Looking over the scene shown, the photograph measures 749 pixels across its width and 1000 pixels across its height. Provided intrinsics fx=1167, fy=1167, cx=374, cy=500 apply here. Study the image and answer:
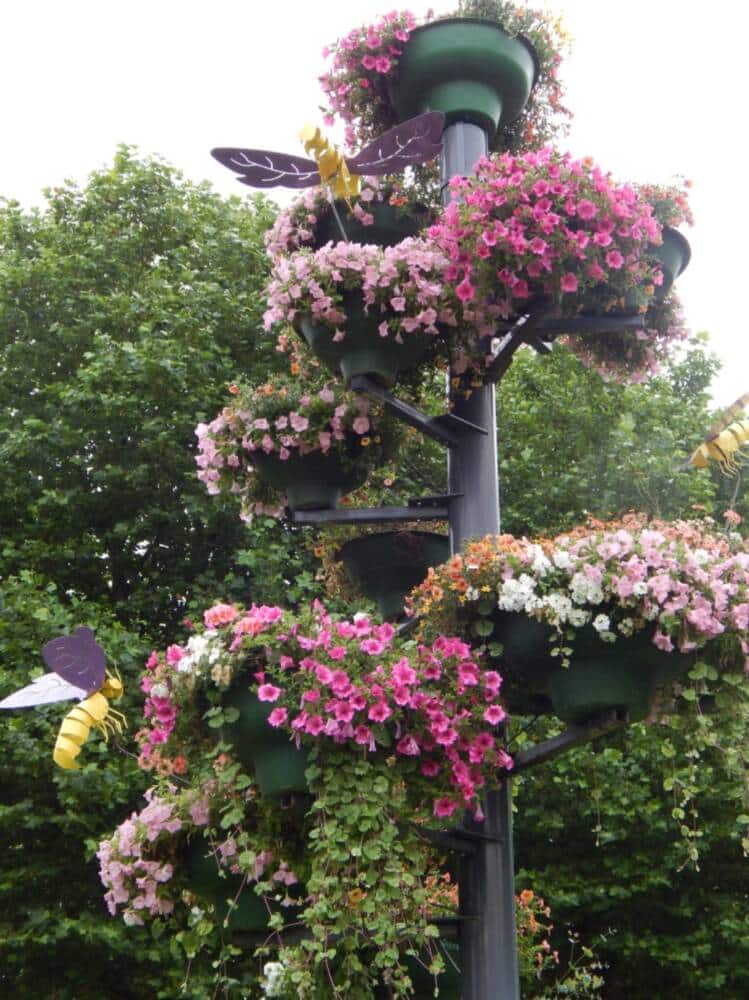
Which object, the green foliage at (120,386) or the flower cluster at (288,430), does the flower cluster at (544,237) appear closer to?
the flower cluster at (288,430)

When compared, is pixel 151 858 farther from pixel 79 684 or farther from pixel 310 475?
pixel 310 475

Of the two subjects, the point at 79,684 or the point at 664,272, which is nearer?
the point at 79,684

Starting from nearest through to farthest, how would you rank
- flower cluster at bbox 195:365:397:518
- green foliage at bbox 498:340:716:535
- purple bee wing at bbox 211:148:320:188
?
purple bee wing at bbox 211:148:320:188 → flower cluster at bbox 195:365:397:518 → green foliage at bbox 498:340:716:535

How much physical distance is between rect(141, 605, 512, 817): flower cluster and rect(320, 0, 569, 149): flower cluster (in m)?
2.11

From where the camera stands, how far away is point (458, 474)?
12.2ft

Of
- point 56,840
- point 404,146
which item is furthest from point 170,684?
point 56,840

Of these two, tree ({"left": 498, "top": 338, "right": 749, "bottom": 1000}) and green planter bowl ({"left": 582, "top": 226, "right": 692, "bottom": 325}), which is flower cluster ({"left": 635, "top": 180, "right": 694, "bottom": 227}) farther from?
tree ({"left": 498, "top": 338, "right": 749, "bottom": 1000})

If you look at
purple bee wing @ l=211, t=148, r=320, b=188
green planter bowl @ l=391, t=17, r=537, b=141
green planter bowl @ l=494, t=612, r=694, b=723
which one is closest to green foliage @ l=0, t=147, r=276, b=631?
green planter bowl @ l=391, t=17, r=537, b=141

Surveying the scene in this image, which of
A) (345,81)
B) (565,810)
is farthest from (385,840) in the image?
(565,810)

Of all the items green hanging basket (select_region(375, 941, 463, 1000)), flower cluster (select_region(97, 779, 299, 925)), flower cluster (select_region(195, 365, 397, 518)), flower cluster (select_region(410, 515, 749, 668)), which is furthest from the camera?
flower cluster (select_region(195, 365, 397, 518))

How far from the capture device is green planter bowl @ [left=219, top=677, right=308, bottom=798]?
2963 millimetres

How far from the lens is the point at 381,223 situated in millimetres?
4043

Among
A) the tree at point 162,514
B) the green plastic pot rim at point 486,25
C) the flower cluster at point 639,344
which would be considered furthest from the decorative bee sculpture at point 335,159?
the tree at point 162,514

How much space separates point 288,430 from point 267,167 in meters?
0.85
